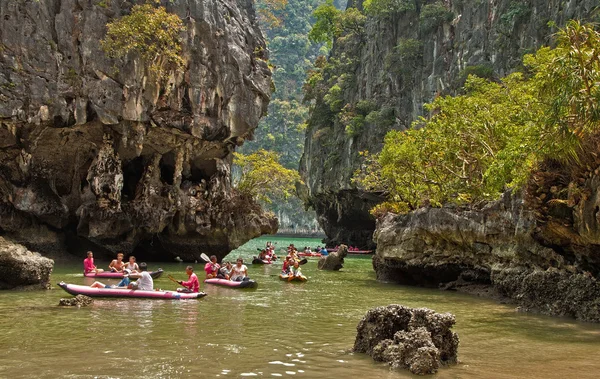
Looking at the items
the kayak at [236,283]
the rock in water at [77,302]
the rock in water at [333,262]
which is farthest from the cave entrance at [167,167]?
the rock in water at [77,302]

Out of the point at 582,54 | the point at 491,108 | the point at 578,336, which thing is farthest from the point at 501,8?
the point at 578,336

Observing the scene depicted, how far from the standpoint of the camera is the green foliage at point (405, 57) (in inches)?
1660

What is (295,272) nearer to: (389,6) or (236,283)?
(236,283)

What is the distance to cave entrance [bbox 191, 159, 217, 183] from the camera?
1188 inches

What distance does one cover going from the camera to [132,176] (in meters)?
30.0

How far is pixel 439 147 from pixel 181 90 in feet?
41.6

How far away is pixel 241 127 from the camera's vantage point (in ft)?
92.8

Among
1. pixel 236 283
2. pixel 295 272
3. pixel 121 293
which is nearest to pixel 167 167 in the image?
pixel 295 272

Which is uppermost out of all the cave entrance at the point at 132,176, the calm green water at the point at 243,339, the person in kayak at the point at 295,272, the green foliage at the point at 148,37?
the green foliage at the point at 148,37

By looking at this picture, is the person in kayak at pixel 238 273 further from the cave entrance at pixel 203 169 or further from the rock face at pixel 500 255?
the cave entrance at pixel 203 169

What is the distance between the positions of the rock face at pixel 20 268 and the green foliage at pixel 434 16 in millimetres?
34190

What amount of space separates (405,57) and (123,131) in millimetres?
25872

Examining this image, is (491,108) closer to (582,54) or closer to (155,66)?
(582,54)

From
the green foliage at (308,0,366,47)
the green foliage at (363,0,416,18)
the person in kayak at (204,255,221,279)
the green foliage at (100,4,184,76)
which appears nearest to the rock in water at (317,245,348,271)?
the person in kayak at (204,255,221,279)
